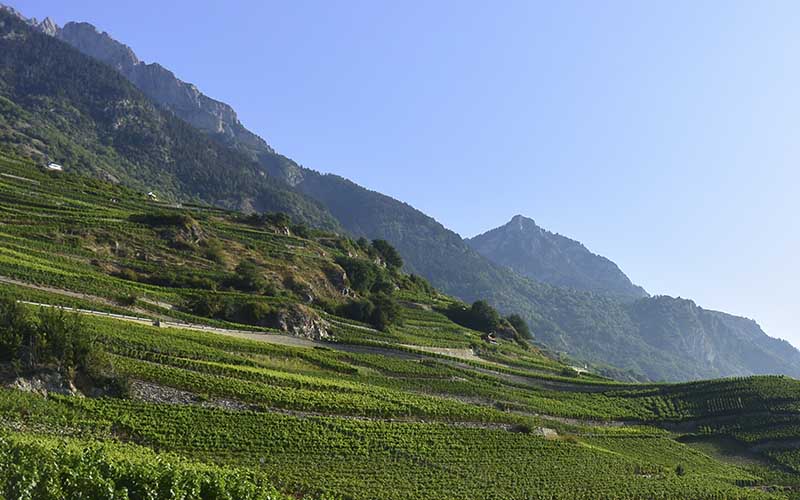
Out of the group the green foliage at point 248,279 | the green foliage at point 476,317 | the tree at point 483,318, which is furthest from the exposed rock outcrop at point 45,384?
the tree at point 483,318

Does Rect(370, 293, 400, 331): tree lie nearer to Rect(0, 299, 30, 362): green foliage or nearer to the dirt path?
the dirt path

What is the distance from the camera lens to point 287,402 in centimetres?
5081

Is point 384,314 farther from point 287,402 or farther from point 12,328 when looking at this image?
point 12,328

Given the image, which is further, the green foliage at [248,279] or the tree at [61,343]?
the green foliage at [248,279]

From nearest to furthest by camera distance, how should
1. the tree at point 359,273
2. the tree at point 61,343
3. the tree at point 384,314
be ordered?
1. the tree at point 61,343
2. the tree at point 384,314
3. the tree at point 359,273

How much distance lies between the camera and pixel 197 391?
47250mm

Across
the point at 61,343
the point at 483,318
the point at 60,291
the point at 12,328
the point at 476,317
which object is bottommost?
the point at 60,291

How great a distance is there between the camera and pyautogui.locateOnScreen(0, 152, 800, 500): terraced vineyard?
34.3 meters

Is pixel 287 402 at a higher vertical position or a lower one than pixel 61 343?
lower

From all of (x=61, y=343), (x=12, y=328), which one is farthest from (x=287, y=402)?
(x=12, y=328)

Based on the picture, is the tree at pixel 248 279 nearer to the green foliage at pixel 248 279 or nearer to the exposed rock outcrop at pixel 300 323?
the green foliage at pixel 248 279

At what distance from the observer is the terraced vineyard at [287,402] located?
34.3 meters

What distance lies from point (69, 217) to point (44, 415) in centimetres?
7577

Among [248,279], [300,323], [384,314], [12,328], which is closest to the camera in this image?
[12,328]
